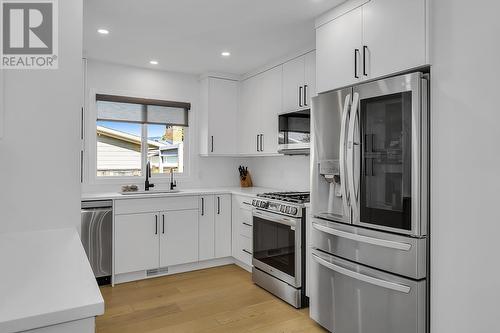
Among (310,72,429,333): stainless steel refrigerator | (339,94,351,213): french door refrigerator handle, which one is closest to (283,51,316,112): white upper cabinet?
(310,72,429,333): stainless steel refrigerator

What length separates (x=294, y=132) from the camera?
3.44 metres

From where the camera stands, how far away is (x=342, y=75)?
247 centimetres

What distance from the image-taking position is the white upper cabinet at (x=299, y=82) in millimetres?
3363

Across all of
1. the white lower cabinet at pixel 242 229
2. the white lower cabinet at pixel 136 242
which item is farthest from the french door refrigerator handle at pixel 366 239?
the white lower cabinet at pixel 136 242

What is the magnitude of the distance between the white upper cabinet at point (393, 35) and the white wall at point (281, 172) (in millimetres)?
1813

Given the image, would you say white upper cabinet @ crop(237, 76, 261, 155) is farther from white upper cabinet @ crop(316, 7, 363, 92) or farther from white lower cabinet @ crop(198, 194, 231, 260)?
white upper cabinet @ crop(316, 7, 363, 92)

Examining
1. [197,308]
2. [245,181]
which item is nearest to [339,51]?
[197,308]

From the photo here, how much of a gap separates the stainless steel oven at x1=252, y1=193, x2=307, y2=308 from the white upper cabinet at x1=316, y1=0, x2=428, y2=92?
3.97ft

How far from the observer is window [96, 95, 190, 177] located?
4.13 m

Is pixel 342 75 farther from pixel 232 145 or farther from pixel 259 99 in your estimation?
pixel 232 145

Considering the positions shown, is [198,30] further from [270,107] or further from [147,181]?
[147,181]

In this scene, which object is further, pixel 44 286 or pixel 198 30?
pixel 198 30

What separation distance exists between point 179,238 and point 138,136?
4.90 feet

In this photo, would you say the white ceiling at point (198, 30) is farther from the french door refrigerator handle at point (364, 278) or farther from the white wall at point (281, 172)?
the french door refrigerator handle at point (364, 278)
